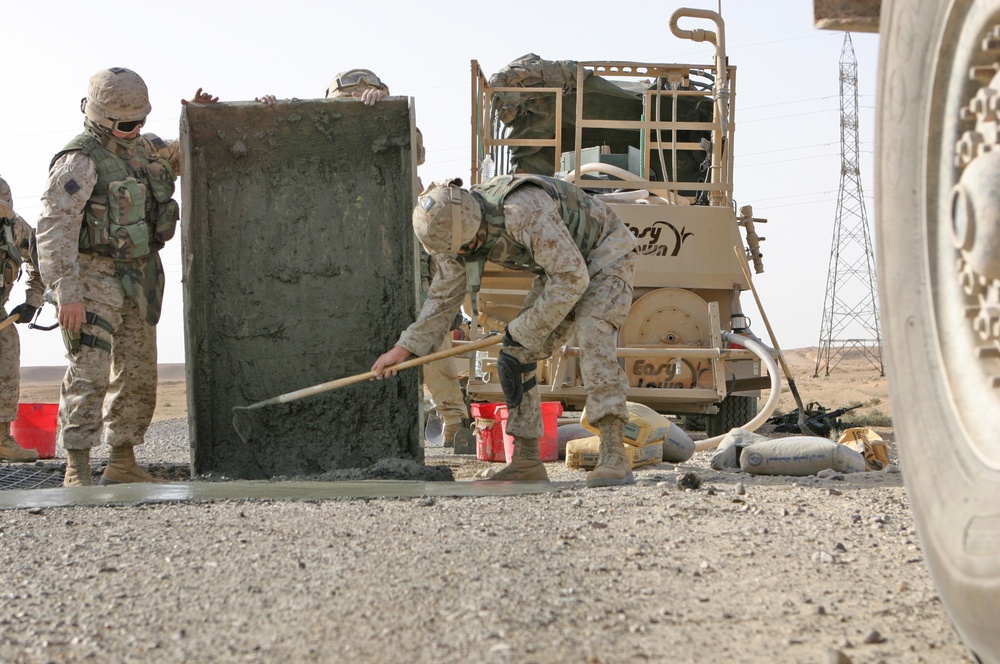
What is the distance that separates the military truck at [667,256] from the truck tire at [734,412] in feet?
0.03

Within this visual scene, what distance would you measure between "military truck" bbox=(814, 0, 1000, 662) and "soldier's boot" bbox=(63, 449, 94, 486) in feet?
13.5

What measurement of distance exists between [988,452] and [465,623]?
3.47 ft

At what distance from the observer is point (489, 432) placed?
6.50 metres

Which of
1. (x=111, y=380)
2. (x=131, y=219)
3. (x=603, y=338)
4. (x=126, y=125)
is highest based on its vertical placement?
(x=126, y=125)

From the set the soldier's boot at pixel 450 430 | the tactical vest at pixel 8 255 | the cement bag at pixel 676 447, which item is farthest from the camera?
the soldier's boot at pixel 450 430

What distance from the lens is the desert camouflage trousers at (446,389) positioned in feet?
24.5

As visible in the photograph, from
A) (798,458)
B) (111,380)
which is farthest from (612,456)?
(111,380)

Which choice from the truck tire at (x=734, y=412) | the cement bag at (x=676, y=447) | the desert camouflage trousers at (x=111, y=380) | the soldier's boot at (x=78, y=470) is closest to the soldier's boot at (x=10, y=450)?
the desert camouflage trousers at (x=111, y=380)

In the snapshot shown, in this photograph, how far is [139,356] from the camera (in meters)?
5.39

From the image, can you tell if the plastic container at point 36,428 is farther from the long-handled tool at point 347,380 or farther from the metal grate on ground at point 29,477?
the long-handled tool at point 347,380

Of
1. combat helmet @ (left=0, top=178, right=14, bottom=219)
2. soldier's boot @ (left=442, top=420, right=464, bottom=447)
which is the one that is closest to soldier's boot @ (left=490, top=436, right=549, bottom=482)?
soldier's boot @ (left=442, top=420, right=464, bottom=447)

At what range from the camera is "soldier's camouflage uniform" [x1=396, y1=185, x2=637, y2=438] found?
4602 mm

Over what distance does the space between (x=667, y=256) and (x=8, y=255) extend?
4.60 meters

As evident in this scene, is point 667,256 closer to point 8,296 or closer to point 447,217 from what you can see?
point 447,217
